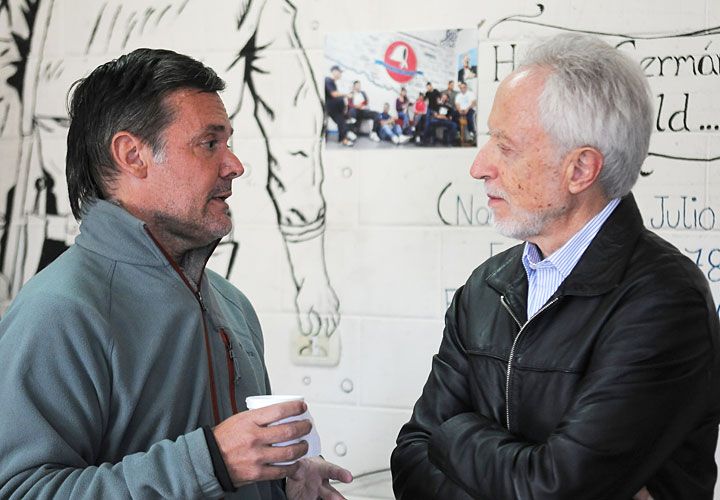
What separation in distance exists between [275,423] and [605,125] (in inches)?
27.9

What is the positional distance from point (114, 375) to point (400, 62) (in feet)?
4.57

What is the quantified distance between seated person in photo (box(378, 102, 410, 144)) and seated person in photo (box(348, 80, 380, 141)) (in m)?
0.02

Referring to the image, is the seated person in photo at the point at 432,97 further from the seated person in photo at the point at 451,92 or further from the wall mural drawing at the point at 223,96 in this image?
the wall mural drawing at the point at 223,96

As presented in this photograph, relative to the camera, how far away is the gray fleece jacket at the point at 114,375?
4.35ft

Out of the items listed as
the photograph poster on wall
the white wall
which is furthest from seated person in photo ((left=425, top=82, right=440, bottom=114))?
the white wall

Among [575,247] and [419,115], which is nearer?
[575,247]

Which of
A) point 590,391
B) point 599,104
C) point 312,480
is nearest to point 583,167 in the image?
point 599,104

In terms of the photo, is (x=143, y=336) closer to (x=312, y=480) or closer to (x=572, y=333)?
(x=312, y=480)

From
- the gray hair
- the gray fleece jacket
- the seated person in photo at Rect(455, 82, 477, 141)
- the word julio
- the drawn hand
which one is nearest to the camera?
the gray fleece jacket

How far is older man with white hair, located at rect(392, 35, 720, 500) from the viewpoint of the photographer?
1362mm

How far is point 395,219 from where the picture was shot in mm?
2553

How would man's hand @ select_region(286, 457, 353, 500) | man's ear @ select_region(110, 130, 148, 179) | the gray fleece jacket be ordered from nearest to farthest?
1. the gray fleece jacket
2. man's ear @ select_region(110, 130, 148, 179)
3. man's hand @ select_region(286, 457, 353, 500)

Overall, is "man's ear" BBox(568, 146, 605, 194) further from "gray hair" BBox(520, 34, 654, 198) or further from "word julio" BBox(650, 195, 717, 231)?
"word julio" BBox(650, 195, 717, 231)

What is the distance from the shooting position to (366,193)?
2.58 metres
